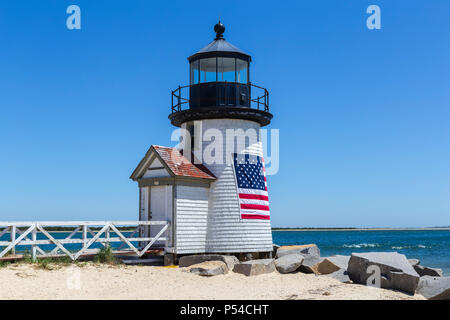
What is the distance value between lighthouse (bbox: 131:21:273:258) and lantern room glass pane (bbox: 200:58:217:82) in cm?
4

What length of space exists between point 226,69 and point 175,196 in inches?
201

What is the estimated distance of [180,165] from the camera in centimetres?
1722

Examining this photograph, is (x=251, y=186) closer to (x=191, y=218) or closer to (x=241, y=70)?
(x=191, y=218)

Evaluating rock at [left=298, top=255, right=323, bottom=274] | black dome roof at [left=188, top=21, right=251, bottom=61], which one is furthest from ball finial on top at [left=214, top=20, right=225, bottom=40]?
rock at [left=298, top=255, right=323, bottom=274]

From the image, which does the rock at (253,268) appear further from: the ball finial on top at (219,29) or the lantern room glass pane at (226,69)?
the ball finial on top at (219,29)

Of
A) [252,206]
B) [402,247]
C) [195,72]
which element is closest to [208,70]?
[195,72]

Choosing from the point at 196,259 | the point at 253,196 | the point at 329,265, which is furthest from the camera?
the point at 253,196

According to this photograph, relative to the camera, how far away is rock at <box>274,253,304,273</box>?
15.7 m

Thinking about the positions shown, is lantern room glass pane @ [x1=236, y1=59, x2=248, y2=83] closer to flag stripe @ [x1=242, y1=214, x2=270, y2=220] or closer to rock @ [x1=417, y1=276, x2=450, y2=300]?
flag stripe @ [x1=242, y1=214, x2=270, y2=220]

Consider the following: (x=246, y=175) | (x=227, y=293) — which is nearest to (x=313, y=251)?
(x=246, y=175)

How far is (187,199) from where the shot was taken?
16922 millimetres

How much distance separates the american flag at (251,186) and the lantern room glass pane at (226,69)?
283 cm

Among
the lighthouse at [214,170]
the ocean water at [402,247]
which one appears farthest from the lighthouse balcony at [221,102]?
the ocean water at [402,247]

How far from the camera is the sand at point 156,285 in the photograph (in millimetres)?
11102
